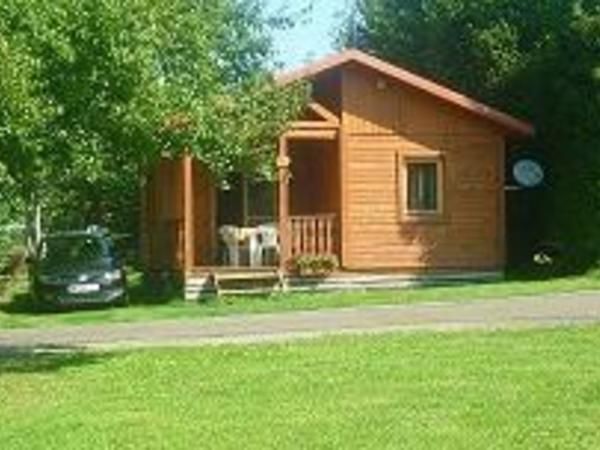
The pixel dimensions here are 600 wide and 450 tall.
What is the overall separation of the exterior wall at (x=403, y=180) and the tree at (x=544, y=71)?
145cm

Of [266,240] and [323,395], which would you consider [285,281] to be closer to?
[266,240]

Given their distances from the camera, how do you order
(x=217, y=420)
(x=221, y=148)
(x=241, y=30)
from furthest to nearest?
(x=241, y=30)
(x=221, y=148)
(x=217, y=420)

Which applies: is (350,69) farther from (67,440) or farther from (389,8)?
(67,440)

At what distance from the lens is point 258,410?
1410 centimetres

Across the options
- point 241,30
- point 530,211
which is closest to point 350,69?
point 530,211

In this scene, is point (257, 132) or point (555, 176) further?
point (555, 176)

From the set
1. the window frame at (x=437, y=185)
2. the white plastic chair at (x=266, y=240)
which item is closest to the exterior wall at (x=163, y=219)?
the white plastic chair at (x=266, y=240)

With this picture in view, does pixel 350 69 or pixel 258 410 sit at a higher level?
pixel 350 69

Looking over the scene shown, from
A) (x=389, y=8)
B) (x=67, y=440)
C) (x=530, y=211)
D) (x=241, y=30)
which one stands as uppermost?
(x=389, y=8)

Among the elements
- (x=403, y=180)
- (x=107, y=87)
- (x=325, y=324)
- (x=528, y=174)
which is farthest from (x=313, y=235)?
(x=107, y=87)

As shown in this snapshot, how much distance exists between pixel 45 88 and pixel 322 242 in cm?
1503

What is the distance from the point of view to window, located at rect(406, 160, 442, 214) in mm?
33812

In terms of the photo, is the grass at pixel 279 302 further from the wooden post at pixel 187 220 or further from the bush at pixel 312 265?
the bush at pixel 312 265

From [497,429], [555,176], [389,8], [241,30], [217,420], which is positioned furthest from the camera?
[389,8]
